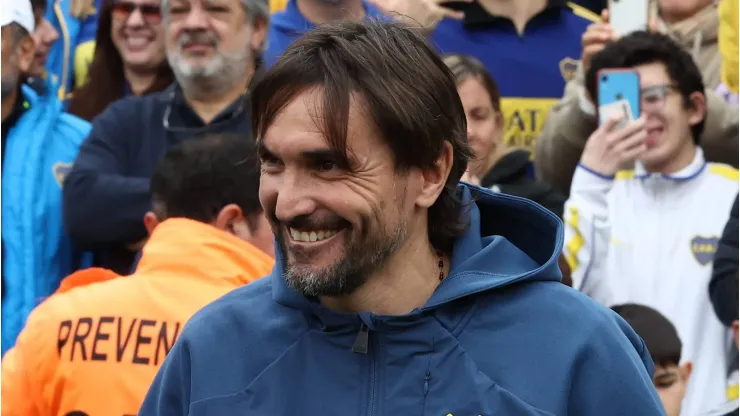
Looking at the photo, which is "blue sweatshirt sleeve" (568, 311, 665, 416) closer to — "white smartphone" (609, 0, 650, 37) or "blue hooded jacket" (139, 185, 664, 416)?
"blue hooded jacket" (139, 185, 664, 416)

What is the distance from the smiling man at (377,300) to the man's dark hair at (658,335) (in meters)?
2.35

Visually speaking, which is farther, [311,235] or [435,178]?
[435,178]

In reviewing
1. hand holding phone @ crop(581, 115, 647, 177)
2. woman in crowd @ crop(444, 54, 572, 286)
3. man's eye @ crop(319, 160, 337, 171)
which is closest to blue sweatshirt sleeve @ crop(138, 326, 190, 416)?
man's eye @ crop(319, 160, 337, 171)

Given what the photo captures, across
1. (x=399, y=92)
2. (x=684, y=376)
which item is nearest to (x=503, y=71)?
(x=684, y=376)

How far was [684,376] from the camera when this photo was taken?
202 inches

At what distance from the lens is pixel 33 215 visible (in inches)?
220

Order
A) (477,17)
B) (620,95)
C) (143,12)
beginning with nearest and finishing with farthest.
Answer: (620,95) < (477,17) < (143,12)

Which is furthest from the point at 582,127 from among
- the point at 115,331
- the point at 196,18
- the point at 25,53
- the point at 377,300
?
the point at 377,300

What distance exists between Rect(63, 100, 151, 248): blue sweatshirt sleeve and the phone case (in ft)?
6.43

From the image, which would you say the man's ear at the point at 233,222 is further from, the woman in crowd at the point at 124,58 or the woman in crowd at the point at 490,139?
the woman in crowd at the point at 124,58

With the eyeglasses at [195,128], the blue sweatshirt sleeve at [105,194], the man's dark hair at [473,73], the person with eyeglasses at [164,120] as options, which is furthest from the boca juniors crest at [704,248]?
the blue sweatshirt sleeve at [105,194]

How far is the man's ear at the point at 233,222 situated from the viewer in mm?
4070

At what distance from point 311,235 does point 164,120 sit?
3149 mm

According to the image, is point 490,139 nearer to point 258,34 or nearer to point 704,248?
point 704,248
